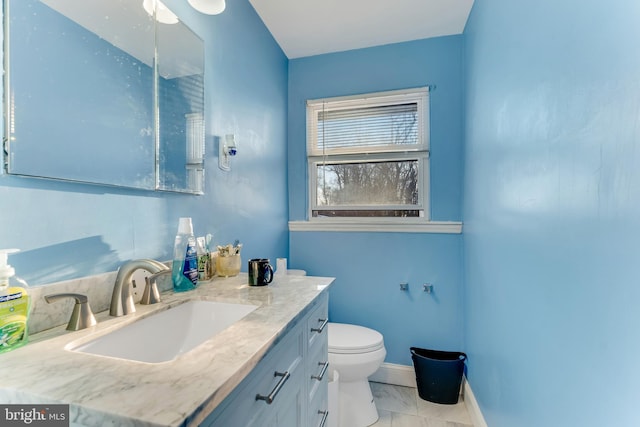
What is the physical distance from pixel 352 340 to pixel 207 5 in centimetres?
183

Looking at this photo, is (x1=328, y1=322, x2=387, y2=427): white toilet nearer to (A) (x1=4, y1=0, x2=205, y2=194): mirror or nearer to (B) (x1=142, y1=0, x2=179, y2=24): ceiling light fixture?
(A) (x1=4, y1=0, x2=205, y2=194): mirror

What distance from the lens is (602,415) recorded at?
25.5 inches

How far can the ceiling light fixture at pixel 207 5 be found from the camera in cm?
125

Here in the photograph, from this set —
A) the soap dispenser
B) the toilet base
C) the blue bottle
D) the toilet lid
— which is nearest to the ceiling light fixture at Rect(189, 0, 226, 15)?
the blue bottle

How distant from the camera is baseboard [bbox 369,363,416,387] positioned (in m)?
2.11

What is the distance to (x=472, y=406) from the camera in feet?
5.77

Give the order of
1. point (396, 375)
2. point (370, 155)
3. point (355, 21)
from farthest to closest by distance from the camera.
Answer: point (370, 155), point (396, 375), point (355, 21)

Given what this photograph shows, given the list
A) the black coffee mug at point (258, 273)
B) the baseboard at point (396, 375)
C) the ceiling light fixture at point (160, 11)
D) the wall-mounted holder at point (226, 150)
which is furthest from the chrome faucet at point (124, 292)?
the baseboard at point (396, 375)

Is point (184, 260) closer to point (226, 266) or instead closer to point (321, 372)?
point (226, 266)

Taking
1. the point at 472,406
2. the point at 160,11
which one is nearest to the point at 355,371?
the point at 472,406

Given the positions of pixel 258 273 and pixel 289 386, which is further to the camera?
pixel 258 273

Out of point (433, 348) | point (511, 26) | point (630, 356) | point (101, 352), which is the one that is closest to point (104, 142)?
point (101, 352)

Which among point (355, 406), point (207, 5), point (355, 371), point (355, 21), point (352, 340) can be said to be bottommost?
point (355, 406)

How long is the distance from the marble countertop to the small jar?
20.8 inches
